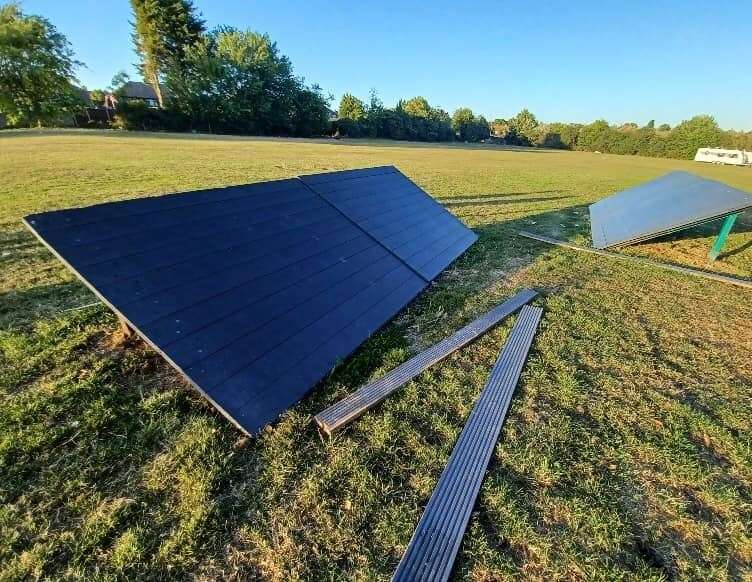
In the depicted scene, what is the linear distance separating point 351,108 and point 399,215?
52.1m

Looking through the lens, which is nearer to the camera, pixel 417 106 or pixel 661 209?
pixel 661 209

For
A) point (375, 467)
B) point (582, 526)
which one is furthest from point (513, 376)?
point (375, 467)

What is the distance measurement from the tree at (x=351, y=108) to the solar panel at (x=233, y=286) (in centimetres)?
5173

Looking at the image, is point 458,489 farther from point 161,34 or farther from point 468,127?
point 468,127

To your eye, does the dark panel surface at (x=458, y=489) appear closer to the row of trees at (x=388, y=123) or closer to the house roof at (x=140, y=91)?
the row of trees at (x=388, y=123)

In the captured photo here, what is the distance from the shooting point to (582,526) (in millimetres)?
2061

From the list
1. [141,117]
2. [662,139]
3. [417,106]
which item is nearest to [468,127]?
[417,106]

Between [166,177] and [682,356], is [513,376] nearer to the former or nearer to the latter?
[682,356]

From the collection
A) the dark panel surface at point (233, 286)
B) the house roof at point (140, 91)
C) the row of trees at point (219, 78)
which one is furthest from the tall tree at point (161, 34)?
the dark panel surface at point (233, 286)

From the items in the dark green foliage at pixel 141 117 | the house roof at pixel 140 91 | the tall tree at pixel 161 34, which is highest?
the tall tree at pixel 161 34

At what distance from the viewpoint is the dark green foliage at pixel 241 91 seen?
1512 inches

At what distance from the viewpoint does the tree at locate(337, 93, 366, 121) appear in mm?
50625

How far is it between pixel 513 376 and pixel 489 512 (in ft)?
4.66

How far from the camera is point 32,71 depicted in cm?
3531
